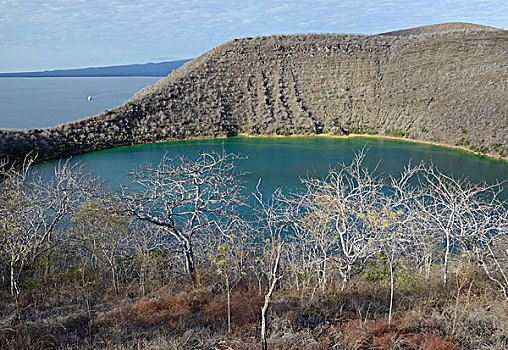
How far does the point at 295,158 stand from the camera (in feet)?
91.9

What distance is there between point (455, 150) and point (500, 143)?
3.24 metres

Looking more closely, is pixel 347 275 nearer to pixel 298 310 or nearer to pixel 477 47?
pixel 298 310

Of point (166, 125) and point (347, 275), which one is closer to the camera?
point (347, 275)

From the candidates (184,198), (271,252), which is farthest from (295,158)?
(271,252)

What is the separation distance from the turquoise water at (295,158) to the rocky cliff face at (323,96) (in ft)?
8.20

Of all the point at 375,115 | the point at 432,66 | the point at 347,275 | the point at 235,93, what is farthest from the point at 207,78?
the point at 347,275

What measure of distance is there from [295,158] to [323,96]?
17.2 metres

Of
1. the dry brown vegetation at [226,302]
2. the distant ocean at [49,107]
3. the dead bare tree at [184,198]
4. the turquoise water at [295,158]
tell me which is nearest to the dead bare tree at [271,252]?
the dry brown vegetation at [226,302]

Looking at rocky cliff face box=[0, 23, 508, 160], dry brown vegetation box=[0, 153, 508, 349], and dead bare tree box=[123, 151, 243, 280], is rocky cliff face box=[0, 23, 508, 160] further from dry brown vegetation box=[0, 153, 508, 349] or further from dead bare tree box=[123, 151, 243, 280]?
dry brown vegetation box=[0, 153, 508, 349]

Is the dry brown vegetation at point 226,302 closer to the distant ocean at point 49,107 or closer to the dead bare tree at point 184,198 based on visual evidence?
the dead bare tree at point 184,198

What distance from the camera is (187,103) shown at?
1612 inches

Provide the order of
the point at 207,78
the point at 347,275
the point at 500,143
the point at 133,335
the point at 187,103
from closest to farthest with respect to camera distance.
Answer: the point at 133,335 < the point at 347,275 < the point at 500,143 < the point at 187,103 < the point at 207,78

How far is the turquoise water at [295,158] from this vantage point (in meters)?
22.9

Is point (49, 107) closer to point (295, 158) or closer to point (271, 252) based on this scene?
point (295, 158)
